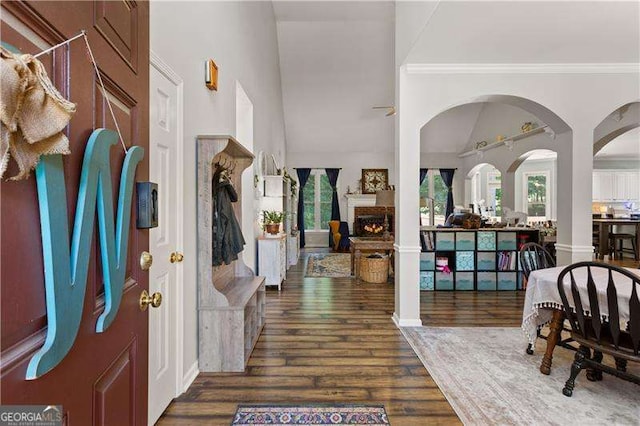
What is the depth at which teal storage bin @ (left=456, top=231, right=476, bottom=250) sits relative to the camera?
4.99 meters

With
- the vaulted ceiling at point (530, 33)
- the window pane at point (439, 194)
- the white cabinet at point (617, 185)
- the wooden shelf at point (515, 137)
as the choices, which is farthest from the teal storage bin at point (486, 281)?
the white cabinet at point (617, 185)

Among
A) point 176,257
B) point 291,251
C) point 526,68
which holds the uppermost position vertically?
point 526,68

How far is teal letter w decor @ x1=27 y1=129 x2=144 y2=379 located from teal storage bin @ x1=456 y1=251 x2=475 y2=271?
4904 millimetres

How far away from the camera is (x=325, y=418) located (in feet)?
6.38

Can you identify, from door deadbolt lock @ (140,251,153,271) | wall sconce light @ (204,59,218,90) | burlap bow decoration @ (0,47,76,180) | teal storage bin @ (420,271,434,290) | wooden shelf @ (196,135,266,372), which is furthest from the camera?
teal storage bin @ (420,271,434,290)

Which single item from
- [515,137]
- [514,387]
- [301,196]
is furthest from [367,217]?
[514,387]

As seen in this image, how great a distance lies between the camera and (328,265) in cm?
706

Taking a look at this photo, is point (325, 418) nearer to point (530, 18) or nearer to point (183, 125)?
point (183, 125)

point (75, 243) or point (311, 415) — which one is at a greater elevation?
point (75, 243)

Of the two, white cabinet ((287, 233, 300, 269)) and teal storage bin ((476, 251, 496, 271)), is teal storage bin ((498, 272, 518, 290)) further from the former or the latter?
white cabinet ((287, 233, 300, 269))

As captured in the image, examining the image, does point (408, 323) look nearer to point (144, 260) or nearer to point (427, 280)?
point (427, 280)

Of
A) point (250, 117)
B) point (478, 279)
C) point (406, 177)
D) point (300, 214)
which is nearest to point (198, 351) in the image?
point (406, 177)

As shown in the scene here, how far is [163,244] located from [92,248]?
4.28 feet

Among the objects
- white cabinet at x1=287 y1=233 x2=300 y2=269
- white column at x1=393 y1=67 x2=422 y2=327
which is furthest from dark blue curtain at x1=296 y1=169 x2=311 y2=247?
white column at x1=393 y1=67 x2=422 y2=327
